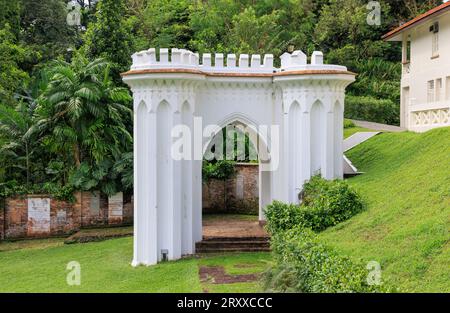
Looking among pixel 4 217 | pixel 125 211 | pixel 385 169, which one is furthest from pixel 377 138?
pixel 4 217

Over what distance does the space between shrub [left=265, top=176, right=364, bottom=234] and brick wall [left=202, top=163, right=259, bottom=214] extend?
35.0 ft

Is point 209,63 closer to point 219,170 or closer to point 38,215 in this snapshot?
point 219,170

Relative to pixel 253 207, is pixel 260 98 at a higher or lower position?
higher

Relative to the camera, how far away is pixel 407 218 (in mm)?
10500

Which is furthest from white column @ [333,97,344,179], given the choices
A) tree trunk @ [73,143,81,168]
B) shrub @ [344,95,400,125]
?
shrub @ [344,95,400,125]

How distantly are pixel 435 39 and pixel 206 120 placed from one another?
1103 centimetres

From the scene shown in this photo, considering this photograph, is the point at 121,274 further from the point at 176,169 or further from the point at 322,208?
the point at 322,208

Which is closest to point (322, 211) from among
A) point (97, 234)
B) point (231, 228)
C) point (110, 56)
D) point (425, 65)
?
point (231, 228)

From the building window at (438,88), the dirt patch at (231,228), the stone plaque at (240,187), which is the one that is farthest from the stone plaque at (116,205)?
the building window at (438,88)

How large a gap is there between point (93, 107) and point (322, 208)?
11.1 metres

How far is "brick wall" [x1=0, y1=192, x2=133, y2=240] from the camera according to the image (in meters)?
21.5

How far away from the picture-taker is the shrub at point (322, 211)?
12961 mm

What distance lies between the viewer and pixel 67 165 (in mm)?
23141

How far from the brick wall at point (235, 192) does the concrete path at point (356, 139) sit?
14.1 feet
